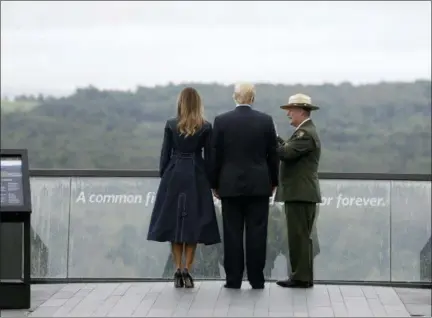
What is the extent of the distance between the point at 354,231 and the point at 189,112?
2.13 metres

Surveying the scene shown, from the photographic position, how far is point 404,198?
29.8ft

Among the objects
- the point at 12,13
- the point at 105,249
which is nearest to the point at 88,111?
the point at 12,13

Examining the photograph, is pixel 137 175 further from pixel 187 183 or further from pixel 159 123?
pixel 159 123

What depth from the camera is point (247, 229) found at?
780cm

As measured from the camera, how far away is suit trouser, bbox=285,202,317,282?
7961mm

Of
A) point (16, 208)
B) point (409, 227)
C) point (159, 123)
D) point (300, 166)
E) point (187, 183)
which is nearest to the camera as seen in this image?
point (16, 208)

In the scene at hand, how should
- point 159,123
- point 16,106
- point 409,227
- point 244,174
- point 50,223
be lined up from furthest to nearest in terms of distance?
point 16,106 → point 159,123 → point 409,227 → point 50,223 → point 244,174

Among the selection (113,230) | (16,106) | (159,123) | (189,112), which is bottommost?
(113,230)

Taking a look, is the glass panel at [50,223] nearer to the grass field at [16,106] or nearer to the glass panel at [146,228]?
the glass panel at [146,228]

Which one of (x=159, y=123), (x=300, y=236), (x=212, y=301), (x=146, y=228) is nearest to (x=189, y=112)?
(x=300, y=236)

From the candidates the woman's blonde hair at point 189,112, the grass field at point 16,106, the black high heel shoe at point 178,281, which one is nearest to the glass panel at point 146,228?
the black high heel shoe at point 178,281

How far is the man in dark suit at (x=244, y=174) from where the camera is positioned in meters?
7.66

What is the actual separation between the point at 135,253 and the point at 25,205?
2.36m

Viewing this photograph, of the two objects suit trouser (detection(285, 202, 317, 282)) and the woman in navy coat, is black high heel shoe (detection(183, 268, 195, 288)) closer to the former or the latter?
the woman in navy coat
